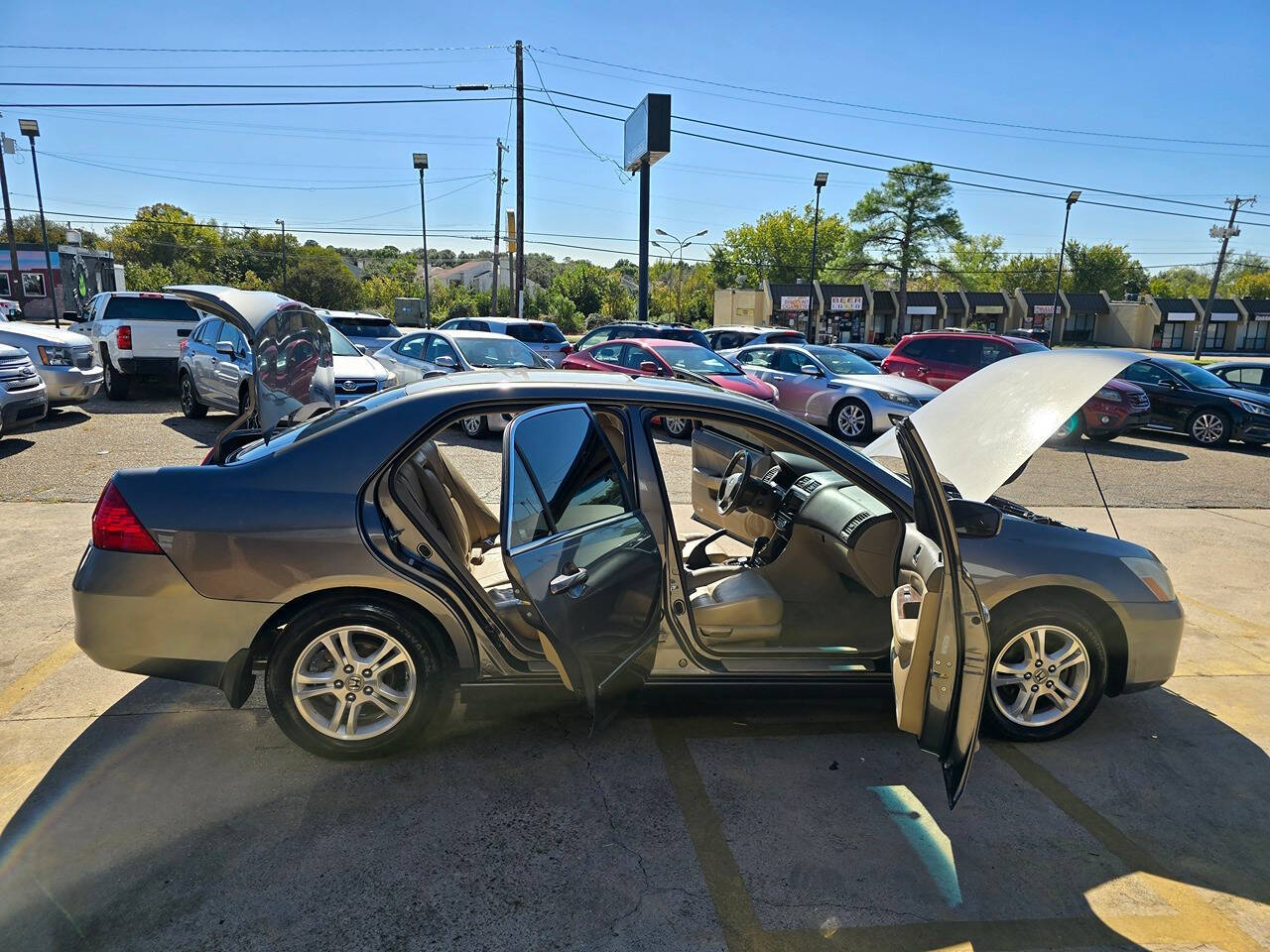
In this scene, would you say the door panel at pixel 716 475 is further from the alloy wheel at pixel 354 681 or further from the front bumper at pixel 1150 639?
the alloy wheel at pixel 354 681

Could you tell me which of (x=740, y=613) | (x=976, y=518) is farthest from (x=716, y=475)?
(x=976, y=518)

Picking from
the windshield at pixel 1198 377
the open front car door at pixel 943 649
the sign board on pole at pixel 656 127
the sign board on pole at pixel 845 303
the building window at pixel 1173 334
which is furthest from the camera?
the building window at pixel 1173 334

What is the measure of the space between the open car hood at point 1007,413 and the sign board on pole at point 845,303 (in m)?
58.2

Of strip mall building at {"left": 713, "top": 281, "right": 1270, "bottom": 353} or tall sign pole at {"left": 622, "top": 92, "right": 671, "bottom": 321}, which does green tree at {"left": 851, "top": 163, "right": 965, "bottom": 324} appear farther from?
tall sign pole at {"left": 622, "top": 92, "right": 671, "bottom": 321}

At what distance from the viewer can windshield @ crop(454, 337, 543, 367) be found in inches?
467

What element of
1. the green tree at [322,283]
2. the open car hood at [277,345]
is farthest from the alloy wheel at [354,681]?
the green tree at [322,283]

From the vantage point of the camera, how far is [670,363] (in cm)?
1258

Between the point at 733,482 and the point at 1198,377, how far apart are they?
13579 millimetres

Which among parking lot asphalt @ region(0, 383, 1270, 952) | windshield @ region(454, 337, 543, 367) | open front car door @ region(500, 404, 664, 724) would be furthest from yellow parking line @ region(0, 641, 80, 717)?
windshield @ region(454, 337, 543, 367)

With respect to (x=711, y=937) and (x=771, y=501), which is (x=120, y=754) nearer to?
(x=711, y=937)

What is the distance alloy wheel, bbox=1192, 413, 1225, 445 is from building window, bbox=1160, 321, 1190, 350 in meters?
59.4

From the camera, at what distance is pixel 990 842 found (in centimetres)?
294

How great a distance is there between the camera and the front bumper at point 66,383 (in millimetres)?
11359

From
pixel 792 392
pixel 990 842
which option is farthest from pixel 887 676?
pixel 792 392
